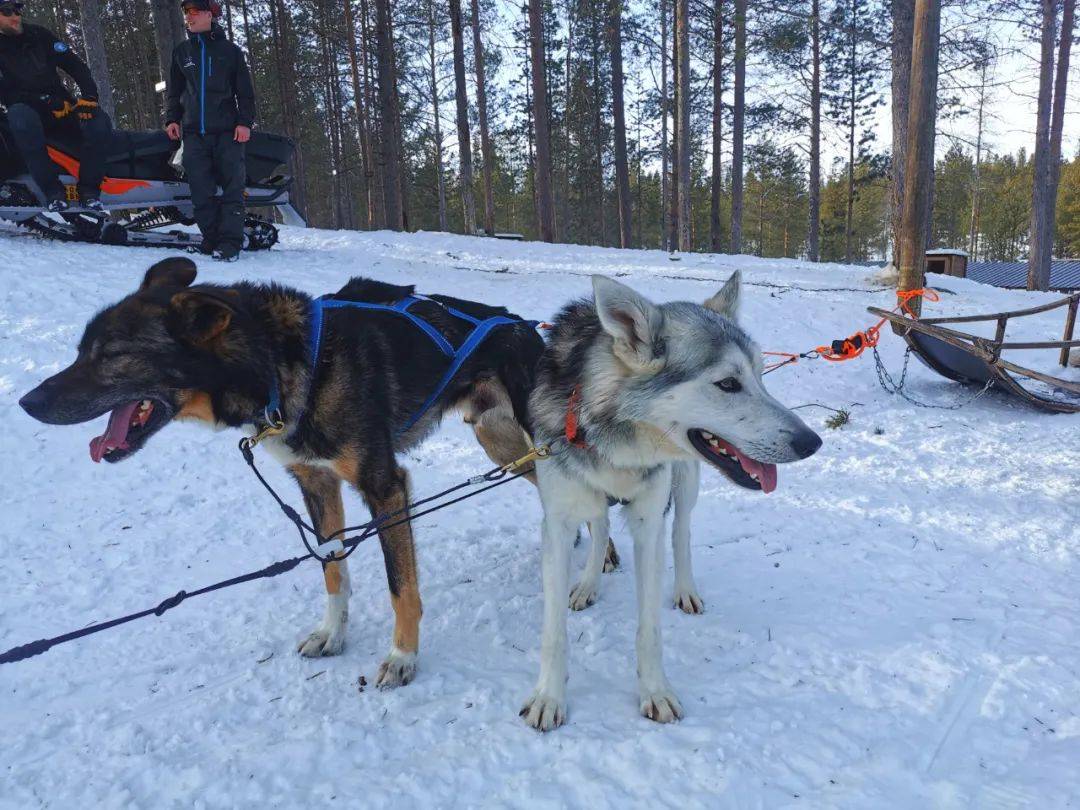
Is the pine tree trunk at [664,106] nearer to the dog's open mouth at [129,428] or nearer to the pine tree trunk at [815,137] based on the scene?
the pine tree trunk at [815,137]

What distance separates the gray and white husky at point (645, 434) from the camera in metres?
2.24

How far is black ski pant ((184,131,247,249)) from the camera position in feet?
25.5

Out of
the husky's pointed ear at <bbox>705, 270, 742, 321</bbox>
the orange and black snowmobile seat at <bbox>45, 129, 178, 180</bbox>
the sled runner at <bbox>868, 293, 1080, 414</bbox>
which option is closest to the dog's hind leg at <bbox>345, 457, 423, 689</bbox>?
the husky's pointed ear at <bbox>705, 270, 742, 321</bbox>

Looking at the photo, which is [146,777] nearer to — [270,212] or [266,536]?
[266,536]

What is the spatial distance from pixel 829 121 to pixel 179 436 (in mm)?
28911

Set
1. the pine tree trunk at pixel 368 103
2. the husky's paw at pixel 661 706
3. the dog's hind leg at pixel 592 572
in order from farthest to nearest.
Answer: the pine tree trunk at pixel 368 103 → the dog's hind leg at pixel 592 572 → the husky's paw at pixel 661 706

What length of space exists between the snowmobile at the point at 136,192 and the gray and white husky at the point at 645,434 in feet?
26.6

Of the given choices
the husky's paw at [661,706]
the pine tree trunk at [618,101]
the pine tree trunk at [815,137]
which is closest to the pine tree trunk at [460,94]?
the pine tree trunk at [618,101]

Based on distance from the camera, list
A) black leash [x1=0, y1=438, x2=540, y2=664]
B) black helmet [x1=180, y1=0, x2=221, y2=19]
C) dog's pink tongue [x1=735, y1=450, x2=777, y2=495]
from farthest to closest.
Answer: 1. black helmet [x1=180, y1=0, x2=221, y2=19]
2. dog's pink tongue [x1=735, y1=450, x2=777, y2=495]
3. black leash [x1=0, y1=438, x2=540, y2=664]

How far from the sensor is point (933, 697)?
94.3 inches

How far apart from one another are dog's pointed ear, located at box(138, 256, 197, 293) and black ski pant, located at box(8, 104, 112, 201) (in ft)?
21.7

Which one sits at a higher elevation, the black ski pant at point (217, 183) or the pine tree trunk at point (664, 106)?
the pine tree trunk at point (664, 106)

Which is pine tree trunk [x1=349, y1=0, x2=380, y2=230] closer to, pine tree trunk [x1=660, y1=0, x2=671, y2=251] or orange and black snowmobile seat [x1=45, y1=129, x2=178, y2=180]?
pine tree trunk [x1=660, y1=0, x2=671, y2=251]

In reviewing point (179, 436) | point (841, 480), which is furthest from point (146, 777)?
point (841, 480)
